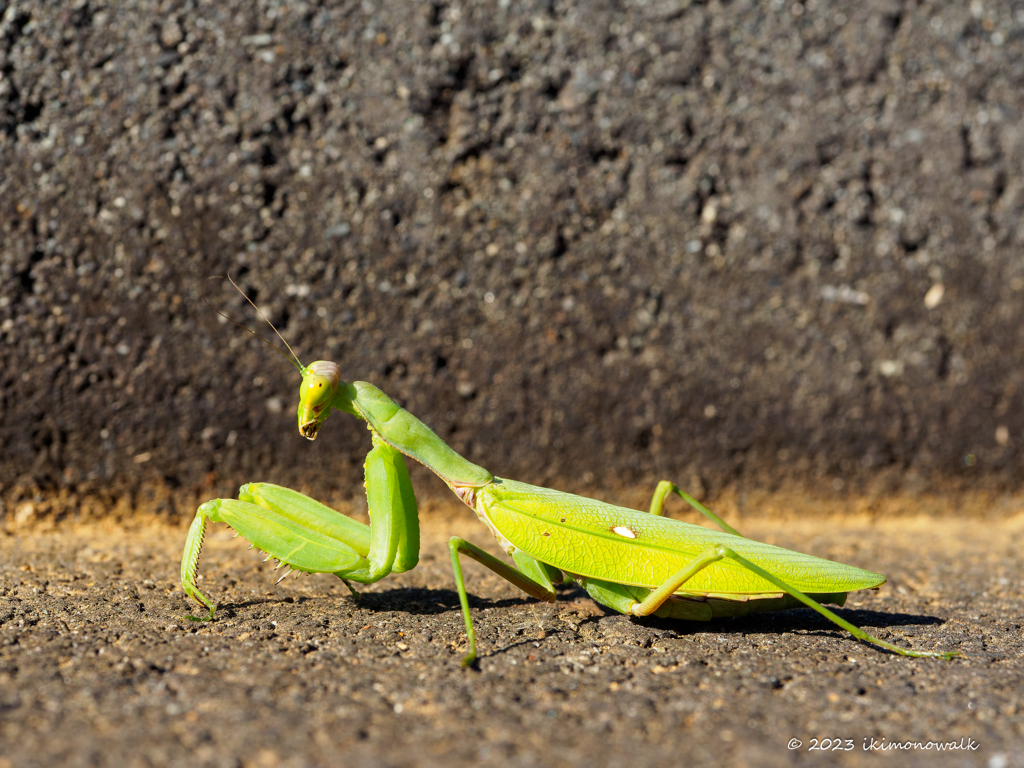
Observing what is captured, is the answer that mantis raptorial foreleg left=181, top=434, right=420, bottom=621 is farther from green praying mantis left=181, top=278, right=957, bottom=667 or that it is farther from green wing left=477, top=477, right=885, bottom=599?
green wing left=477, top=477, right=885, bottom=599

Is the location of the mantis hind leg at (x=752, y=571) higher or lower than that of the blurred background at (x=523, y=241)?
lower

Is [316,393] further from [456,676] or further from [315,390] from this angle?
[456,676]

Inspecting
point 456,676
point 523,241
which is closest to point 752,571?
point 456,676

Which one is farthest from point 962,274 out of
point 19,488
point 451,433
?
point 19,488

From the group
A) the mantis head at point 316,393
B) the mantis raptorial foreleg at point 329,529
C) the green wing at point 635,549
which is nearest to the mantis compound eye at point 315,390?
the mantis head at point 316,393

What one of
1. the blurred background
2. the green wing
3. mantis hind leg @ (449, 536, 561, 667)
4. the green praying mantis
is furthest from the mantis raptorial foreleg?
the blurred background

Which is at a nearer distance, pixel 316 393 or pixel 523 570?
pixel 316 393

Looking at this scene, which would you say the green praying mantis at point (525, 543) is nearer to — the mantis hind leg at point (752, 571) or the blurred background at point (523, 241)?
the mantis hind leg at point (752, 571)

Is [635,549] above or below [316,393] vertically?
below
